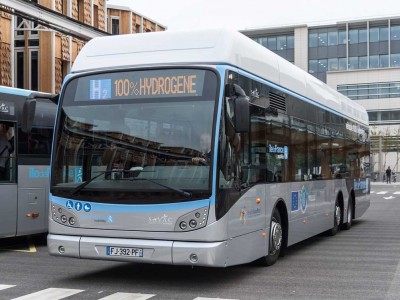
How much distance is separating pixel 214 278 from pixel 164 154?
206cm

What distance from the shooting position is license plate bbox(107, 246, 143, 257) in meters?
7.56

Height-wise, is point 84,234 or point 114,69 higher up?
point 114,69

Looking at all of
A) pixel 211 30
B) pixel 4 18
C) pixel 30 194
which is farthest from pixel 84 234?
pixel 4 18

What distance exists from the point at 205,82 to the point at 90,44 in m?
1.96

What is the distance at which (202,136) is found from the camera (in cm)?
751

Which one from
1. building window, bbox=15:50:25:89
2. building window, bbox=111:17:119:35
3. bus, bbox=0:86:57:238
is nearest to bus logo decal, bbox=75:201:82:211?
bus, bbox=0:86:57:238

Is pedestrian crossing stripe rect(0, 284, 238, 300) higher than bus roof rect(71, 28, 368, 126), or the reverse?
bus roof rect(71, 28, 368, 126)

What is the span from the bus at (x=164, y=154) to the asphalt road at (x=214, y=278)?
16.0 inches

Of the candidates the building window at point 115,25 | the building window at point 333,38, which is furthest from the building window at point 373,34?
the building window at point 115,25

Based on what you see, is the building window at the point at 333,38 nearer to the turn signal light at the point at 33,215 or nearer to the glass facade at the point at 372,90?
the glass facade at the point at 372,90

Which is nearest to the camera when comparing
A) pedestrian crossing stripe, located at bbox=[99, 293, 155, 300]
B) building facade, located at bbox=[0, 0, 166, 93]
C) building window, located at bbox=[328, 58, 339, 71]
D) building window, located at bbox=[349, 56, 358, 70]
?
pedestrian crossing stripe, located at bbox=[99, 293, 155, 300]

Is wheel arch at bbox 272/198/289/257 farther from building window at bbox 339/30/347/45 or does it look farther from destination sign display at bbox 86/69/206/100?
building window at bbox 339/30/347/45

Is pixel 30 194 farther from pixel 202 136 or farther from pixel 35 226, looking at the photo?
pixel 202 136

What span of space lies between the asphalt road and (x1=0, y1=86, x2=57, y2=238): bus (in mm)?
558
